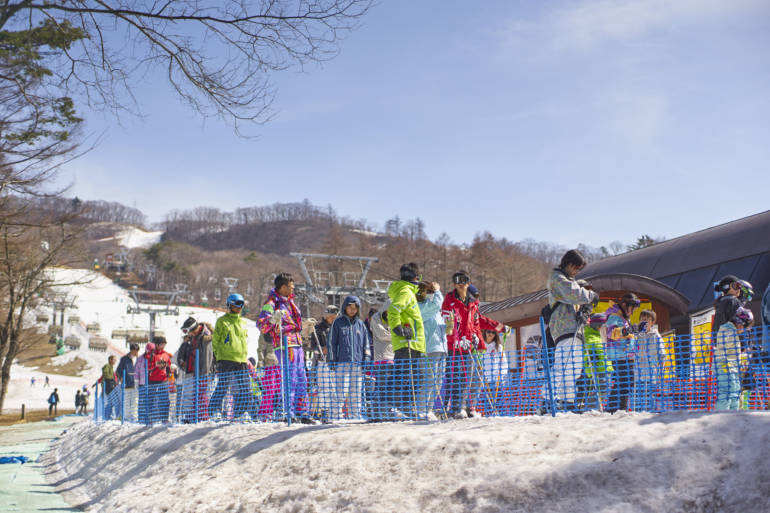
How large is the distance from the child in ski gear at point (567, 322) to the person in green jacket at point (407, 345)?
133 cm

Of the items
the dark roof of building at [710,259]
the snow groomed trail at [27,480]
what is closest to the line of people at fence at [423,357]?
the snow groomed trail at [27,480]

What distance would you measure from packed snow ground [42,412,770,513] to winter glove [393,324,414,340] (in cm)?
106

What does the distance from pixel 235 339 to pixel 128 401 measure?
→ 490 centimetres

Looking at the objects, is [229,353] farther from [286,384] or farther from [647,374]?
[647,374]

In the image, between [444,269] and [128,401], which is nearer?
[128,401]

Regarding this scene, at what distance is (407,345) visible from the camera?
277 inches

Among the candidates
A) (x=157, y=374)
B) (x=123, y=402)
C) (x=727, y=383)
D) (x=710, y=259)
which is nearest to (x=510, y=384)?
(x=727, y=383)

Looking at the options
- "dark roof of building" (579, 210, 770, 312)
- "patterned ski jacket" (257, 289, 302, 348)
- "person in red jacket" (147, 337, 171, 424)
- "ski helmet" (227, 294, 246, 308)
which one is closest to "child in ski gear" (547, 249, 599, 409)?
"patterned ski jacket" (257, 289, 302, 348)

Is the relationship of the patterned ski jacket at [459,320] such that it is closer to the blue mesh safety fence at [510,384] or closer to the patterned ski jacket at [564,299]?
the blue mesh safety fence at [510,384]

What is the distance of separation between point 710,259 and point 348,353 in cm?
1494

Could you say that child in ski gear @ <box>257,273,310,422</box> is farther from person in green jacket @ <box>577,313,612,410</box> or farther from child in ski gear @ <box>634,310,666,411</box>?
child in ski gear @ <box>634,310,666,411</box>

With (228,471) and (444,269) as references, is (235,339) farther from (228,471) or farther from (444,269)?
(444,269)

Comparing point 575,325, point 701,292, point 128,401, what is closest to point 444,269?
point 701,292

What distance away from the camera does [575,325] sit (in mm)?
6328
